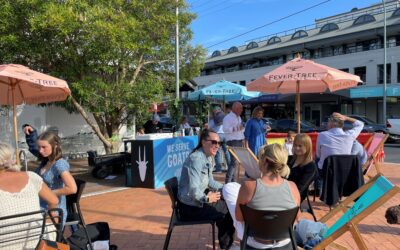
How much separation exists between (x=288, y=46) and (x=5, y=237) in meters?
39.3

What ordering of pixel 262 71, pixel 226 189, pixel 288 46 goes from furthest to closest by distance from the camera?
1. pixel 262 71
2. pixel 288 46
3. pixel 226 189

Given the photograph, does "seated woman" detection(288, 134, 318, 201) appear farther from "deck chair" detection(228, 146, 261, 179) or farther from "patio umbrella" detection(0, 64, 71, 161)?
"patio umbrella" detection(0, 64, 71, 161)

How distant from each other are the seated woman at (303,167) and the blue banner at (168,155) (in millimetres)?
3724

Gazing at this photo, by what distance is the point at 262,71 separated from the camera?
43500mm

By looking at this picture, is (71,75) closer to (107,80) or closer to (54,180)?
(107,80)

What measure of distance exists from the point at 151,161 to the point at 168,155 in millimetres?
512

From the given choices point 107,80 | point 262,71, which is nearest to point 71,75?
point 107,80

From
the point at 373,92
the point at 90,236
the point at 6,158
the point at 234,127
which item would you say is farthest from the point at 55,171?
the point at 373,92

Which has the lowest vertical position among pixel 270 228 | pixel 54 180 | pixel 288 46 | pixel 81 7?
pixel 270 228

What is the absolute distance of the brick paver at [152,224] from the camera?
15.7 ft

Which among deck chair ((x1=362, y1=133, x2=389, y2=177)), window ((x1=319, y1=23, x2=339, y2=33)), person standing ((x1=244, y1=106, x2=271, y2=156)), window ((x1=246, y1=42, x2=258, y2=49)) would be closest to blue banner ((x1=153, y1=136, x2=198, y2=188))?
person standing ((x1=244, y1=106, x2=271, y2=156))

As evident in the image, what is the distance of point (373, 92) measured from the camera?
29.8 m

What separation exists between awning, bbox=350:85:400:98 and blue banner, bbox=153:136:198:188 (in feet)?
81.1

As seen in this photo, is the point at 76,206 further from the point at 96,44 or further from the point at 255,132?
the point at 96,44
